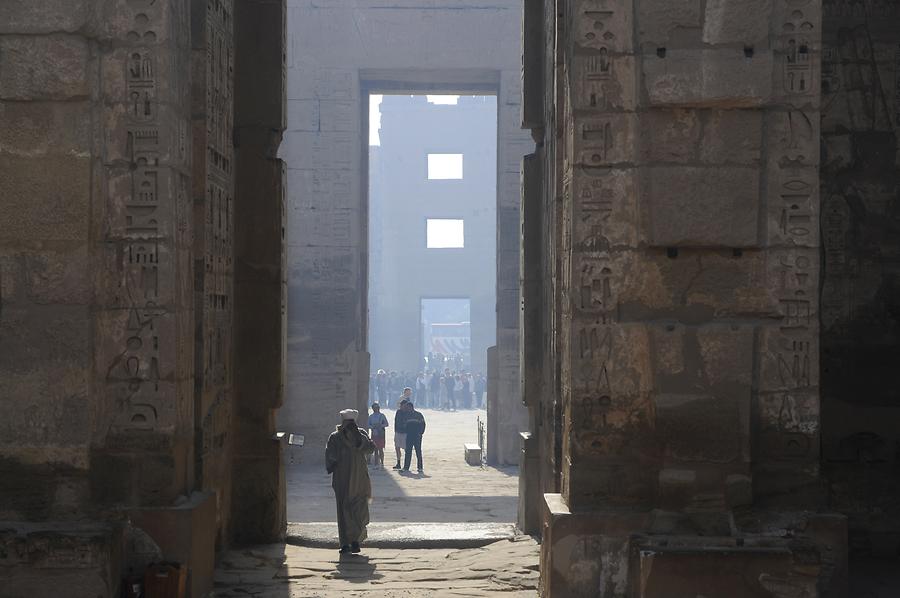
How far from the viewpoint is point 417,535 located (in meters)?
8.15

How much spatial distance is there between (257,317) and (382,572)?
69.4 inches

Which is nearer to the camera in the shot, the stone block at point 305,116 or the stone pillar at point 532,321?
the stone pillar at point 532,321

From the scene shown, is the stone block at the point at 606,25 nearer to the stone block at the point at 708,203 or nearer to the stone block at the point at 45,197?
the stone block at the point at 708,203

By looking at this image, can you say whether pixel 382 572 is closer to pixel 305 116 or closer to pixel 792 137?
pixel 792 137

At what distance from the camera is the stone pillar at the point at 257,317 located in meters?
7.56

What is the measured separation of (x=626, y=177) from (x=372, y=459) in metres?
11.7

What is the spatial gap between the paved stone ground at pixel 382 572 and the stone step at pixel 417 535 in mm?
143

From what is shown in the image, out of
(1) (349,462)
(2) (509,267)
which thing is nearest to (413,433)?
(2) (509,267)

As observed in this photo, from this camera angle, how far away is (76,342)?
554cm

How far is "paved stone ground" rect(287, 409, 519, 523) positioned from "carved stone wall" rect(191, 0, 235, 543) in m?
4.10

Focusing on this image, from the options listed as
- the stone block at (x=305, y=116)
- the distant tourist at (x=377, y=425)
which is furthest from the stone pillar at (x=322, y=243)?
the distant tourist at (x=377, y=425)

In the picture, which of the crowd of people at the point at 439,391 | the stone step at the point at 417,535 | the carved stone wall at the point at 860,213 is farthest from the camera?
the crowd of people at the point at 439,391

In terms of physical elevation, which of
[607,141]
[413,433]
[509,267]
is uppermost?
[607,141]

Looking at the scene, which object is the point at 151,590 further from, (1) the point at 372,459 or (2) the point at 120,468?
(1) the point at 372,459
